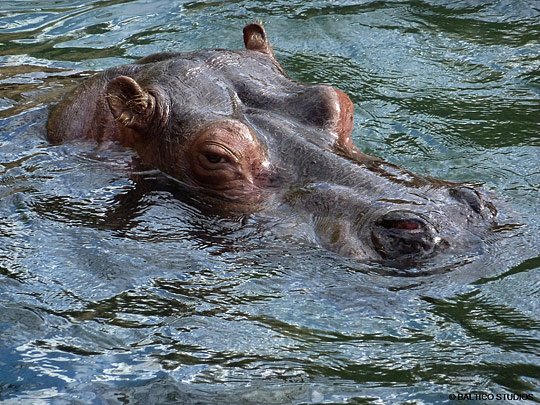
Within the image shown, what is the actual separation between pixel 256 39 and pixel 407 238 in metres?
2.72

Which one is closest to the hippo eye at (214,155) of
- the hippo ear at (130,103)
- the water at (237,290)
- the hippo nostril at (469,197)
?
the water at (237,290)

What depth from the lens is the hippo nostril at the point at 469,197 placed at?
6.07 meters

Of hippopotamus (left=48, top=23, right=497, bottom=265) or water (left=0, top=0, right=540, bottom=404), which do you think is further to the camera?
hippopotamus (left=48, top=23, right=497, bottom=265)

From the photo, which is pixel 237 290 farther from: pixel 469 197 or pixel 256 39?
pixel 256 39

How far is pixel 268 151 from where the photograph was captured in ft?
21.8

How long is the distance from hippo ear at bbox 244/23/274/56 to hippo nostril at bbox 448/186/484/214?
214 centimetres

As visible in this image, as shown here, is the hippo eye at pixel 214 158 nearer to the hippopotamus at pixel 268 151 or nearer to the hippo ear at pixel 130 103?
the hippopotamus at pixel 268 151

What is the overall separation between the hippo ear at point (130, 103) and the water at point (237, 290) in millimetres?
303

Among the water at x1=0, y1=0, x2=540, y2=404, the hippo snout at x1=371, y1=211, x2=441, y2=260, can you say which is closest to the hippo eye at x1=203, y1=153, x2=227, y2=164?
the water at x1=0, y1=0, x2=540, y2=404

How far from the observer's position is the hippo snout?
568cm

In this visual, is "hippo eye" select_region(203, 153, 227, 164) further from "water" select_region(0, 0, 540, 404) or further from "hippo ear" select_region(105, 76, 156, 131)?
"hippo ear" select_region(105, 76, 156, 131)

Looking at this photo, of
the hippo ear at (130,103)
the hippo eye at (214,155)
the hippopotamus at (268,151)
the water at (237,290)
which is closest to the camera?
the water at (237,290)

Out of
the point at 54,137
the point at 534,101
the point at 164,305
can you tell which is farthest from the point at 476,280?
the point at 534,101

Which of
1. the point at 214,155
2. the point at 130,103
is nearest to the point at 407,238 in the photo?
the point at 214,155
